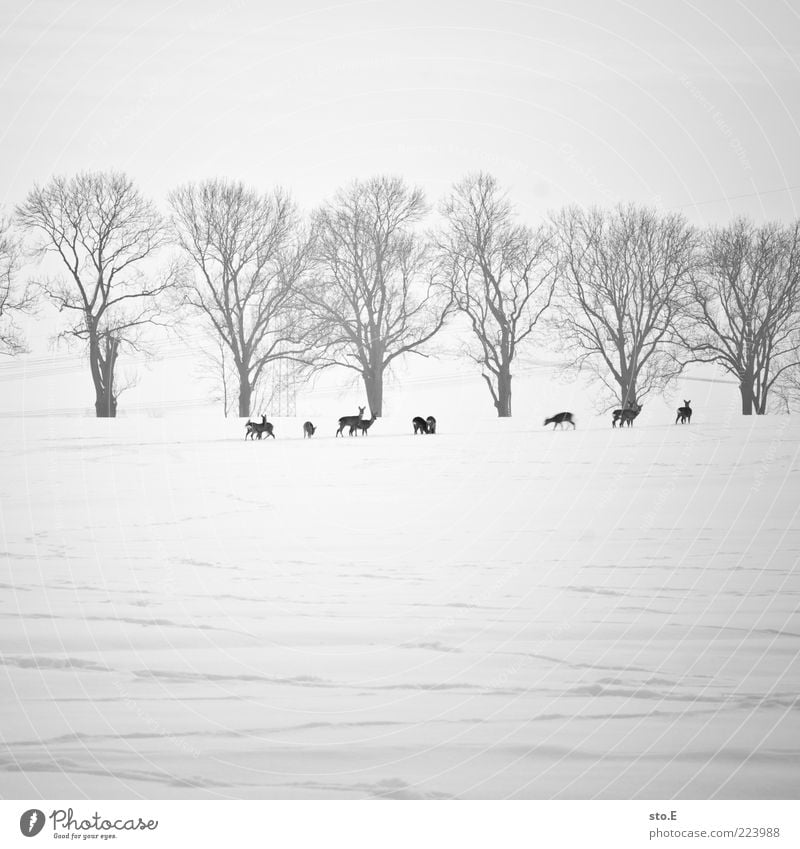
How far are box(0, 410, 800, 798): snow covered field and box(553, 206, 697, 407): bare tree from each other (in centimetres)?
2610

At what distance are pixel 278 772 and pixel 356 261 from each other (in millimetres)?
44151

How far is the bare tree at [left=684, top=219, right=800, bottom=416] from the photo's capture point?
39750 mm

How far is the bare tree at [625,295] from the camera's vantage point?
42.0 meters

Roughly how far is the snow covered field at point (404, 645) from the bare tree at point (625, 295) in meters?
26.1

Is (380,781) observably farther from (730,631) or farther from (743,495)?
(743,495)

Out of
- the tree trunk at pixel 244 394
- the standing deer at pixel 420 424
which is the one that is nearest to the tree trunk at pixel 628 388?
the standing deer at pixel 420 424

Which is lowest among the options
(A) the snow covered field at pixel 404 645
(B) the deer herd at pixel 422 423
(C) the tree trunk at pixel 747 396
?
(A) the snow covered field at pixel 404 645

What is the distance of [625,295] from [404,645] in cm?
3860

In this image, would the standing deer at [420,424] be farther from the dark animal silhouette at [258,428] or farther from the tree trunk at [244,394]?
the tree trunk at [244,394]

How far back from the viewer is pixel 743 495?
17359 millimetres

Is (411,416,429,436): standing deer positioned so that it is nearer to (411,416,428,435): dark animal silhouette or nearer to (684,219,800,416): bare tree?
(411,416,428,435): dark animal silhouette

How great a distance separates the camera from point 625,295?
44344 mm

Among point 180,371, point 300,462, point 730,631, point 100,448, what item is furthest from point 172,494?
point 180,371

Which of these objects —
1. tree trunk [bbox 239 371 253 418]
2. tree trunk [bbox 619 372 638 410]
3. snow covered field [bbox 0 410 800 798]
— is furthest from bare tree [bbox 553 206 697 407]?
snow covered field [bbox 0 410 800 798]
